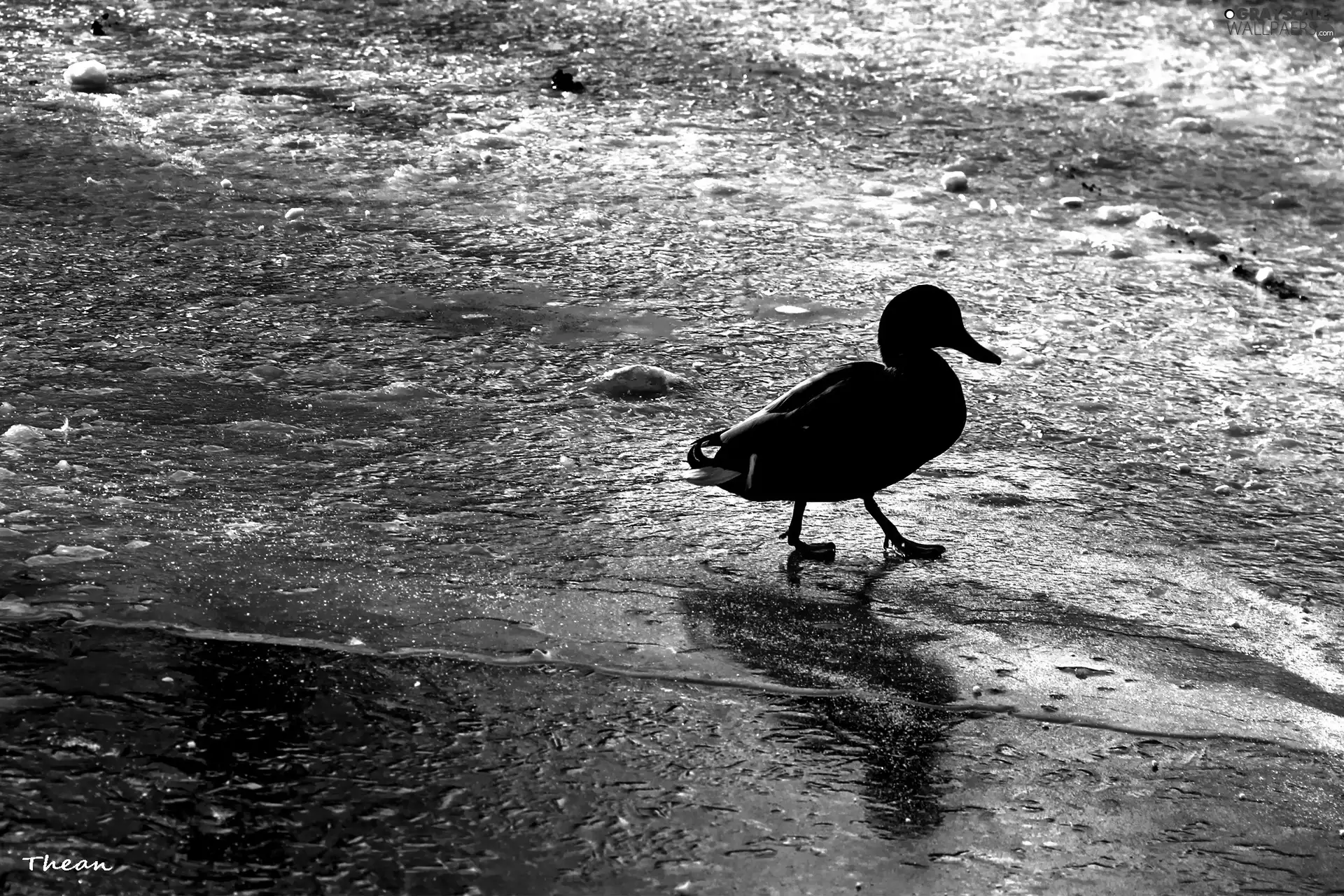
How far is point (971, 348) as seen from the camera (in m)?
4.59

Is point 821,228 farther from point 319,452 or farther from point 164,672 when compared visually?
point 164,672

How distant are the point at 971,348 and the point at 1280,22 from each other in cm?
670

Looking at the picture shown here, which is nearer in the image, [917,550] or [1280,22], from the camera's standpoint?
[917,550]

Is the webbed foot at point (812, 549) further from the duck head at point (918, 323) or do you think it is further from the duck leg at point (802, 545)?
the duck head at point (918, 323)

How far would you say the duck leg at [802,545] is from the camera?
428cm

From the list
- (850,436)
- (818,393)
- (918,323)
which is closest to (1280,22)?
(918,323)

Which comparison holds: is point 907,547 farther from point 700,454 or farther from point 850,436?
point 700,454

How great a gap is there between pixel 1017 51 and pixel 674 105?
2.40 metres

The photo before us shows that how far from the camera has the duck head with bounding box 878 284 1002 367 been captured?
4.40 metres

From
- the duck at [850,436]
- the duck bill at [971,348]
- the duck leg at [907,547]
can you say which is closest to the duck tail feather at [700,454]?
the duck at [850,436]

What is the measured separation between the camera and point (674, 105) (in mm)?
8086

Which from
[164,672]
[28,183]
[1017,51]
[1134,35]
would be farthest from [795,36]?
[164,672]

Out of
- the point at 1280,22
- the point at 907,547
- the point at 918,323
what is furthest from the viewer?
the point at 1280,22

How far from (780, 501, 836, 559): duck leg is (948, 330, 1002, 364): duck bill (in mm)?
681
